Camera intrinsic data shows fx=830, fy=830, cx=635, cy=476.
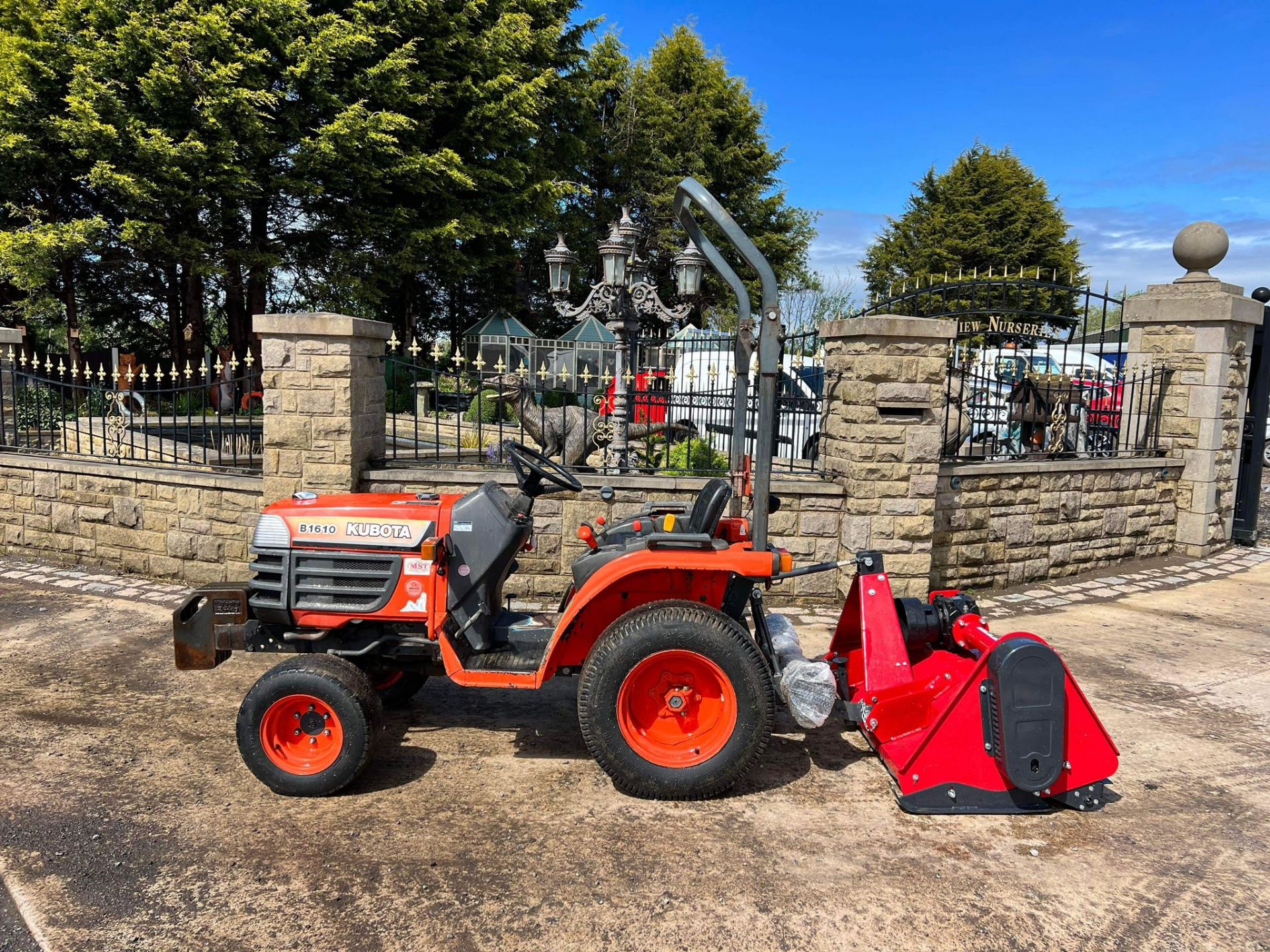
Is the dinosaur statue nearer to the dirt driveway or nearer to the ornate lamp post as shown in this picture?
the ornate lamp post

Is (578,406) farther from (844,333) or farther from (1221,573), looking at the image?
(1221,573)

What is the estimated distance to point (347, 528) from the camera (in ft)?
11.2

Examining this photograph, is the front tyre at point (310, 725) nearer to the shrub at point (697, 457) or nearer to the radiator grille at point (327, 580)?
the radiator grille at point (327, 580)

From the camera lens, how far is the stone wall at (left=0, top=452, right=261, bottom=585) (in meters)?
6.19

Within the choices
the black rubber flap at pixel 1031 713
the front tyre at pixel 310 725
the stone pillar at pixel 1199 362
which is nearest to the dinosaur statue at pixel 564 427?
the front tyre at pixel 310 725

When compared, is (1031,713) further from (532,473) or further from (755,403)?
(755,403)

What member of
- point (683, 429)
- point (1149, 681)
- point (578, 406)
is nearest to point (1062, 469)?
point (1149, 681)

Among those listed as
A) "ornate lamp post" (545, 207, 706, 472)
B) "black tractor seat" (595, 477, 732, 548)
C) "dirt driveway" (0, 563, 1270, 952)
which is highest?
"ornate lamp post" (545, 207, 706, 472)

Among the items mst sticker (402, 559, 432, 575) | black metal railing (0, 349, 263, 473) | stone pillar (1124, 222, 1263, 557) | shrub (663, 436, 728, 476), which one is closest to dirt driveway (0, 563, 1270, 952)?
mst sticker (402, 559, 432, 575)

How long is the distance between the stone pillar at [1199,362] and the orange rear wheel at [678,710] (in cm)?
681

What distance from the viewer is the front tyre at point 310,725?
3.17 metres

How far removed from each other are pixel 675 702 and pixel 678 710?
0.04 metres

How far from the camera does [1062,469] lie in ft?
22.9

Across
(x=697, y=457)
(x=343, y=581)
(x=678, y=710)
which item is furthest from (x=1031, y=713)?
(x=697, y=457)
